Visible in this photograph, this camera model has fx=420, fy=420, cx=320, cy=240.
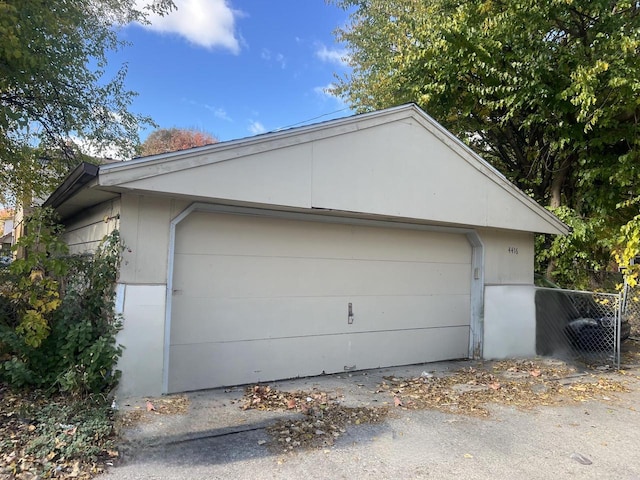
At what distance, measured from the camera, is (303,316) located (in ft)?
17.5

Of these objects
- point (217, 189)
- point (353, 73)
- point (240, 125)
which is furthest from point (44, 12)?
point (240, 125)

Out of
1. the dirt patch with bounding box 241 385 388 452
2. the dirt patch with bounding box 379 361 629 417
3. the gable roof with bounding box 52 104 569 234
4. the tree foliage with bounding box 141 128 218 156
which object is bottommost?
the dirt patch with bounding box 379 361 629 417

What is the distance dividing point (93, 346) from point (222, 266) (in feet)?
4.98

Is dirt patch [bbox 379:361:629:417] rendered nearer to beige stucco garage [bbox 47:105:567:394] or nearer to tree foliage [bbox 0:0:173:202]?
beige stucco garage [bbox 47:105:567:394]

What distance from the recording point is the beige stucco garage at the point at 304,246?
165 inches

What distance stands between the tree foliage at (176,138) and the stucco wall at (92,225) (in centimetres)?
2210

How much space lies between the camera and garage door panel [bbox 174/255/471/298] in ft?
15.4

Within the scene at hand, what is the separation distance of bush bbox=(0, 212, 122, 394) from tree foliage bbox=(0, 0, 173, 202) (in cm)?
265

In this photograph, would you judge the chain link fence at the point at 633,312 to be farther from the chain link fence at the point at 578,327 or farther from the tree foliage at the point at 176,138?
the tree foliage at the point at 176,138

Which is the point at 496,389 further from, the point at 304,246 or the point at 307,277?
the point at 304,246

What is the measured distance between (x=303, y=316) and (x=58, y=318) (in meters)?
2.67

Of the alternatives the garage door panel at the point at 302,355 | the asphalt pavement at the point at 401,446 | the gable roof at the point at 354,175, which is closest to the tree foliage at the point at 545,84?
the gable roof at the point at 354,175

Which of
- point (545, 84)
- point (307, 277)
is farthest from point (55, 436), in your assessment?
point (545, 84)

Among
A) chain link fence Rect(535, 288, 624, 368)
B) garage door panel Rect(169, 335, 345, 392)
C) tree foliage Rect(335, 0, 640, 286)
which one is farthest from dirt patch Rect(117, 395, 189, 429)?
tree foliage Rect(335, 0, 640, 286)
